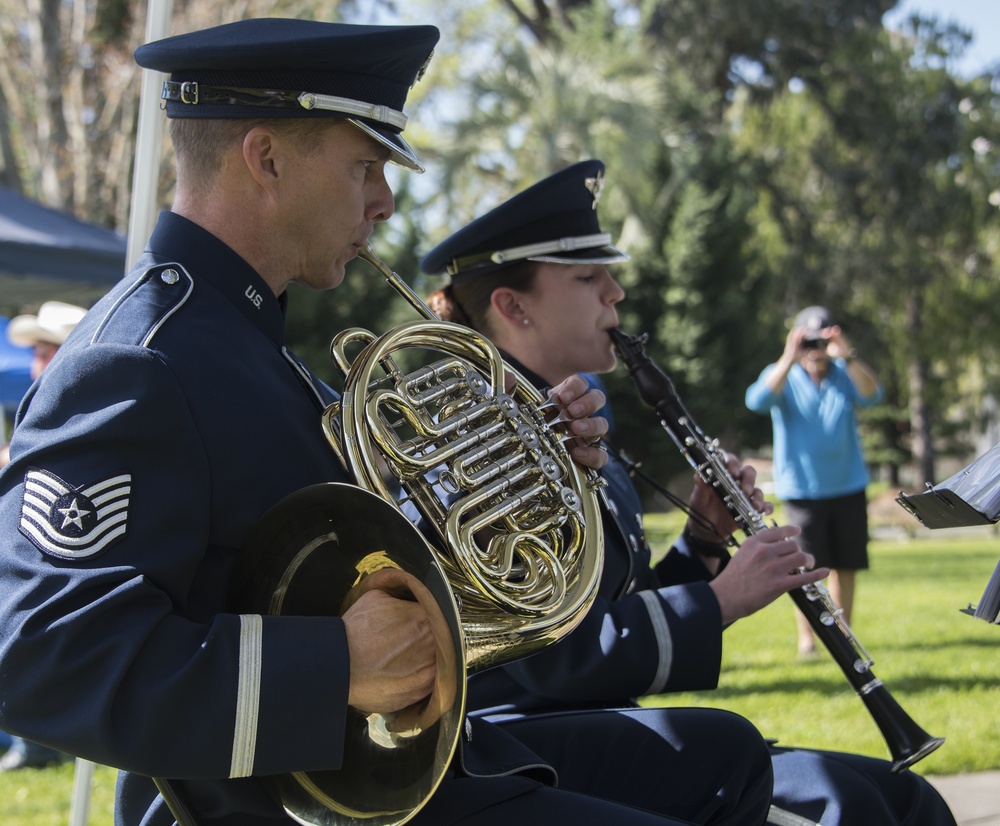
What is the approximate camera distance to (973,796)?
12.8 feet

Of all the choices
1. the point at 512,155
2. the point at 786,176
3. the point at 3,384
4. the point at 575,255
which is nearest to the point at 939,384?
the point at 786,176

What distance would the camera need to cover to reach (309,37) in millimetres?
1783

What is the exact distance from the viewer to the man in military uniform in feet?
4.66

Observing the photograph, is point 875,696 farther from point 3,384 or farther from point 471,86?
point 471,86

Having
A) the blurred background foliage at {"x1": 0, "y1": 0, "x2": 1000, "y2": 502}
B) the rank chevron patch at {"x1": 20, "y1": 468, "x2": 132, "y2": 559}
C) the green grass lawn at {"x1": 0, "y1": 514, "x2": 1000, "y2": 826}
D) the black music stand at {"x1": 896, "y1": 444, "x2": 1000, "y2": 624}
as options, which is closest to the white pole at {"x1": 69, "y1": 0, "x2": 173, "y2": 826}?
the green grass lawn at {"x1": 0, "y1": 514, "x2": 1000, "y2": 826}

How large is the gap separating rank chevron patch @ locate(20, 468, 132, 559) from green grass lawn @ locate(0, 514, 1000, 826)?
9.93 ft

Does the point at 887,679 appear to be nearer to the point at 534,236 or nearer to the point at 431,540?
the point at 534,236

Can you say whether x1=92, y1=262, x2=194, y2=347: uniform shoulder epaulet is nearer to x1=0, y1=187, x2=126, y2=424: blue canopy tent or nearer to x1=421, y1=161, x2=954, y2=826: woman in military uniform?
x1=421, y1=161, x2=954, y2=826: woman in military uniform

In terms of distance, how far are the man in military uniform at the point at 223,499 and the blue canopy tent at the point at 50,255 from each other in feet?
14.8

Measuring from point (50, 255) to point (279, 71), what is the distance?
4.69 m

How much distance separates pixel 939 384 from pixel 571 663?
27731mm

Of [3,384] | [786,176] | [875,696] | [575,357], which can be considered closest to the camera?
[875,696]

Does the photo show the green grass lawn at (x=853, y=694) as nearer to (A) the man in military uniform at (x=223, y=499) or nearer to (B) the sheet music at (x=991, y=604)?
(B) the sheet music at (x=991, y=604)

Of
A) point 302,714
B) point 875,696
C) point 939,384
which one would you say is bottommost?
point 939,384
